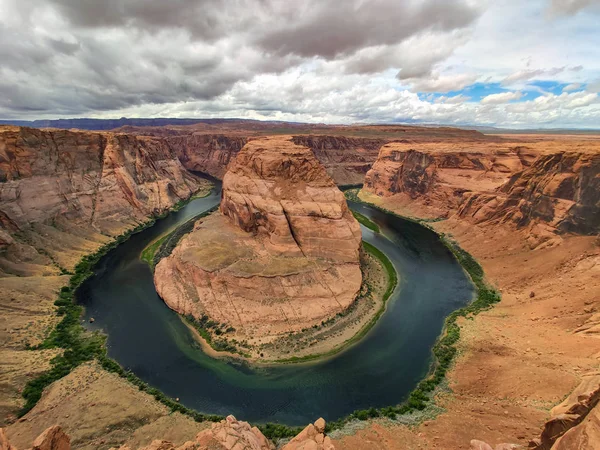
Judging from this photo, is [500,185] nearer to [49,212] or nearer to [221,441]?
[221,441]

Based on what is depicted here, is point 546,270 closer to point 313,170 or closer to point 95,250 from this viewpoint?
point 313,170

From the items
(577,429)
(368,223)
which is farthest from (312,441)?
(368,223)

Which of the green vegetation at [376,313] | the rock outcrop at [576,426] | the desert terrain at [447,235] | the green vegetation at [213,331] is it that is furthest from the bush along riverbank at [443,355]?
the green vegetation at [213,331]

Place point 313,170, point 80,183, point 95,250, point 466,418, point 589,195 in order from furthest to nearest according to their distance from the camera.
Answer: point 80,183, point 95,250, point 313,170, point 589,195, point 466,418

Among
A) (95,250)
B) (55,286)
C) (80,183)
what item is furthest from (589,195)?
(80,183)

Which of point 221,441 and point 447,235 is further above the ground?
point 221,441
